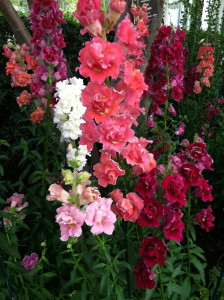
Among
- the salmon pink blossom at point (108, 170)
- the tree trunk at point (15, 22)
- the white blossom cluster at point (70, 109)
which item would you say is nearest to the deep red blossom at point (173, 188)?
the salmon pink blossom at point (108, 170)

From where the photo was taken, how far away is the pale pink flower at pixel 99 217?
123cm

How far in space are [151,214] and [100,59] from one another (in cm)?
71

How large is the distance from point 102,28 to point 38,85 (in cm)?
129

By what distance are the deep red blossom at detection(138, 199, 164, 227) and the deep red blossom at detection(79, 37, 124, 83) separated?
603 mm

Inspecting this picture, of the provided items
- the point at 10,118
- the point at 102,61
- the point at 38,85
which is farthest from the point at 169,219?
the point at 10,118

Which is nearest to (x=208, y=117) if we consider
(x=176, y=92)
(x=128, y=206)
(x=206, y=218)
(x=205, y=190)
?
(x=176, y=92)

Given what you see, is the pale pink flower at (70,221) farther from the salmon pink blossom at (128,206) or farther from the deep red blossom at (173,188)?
the deep red blossom at (173,188)

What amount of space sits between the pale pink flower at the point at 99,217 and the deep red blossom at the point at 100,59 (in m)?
0.49

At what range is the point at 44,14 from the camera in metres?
2.27

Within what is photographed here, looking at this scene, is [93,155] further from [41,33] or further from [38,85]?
[41,33]

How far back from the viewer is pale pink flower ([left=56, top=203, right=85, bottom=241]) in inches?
47.9

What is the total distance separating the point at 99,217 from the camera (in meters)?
1.22

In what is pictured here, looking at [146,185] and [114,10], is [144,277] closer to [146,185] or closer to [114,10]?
[146,185]

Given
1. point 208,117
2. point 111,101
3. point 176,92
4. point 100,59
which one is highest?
point 100,59
